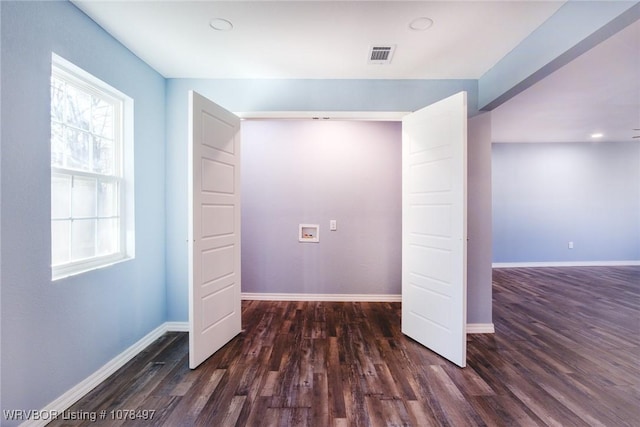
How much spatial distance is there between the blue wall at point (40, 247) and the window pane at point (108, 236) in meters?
0.18

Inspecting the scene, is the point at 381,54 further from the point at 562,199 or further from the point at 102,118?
the point at 562,199

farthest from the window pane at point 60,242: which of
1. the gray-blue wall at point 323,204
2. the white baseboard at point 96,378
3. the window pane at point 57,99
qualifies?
the gray-blue wall at point 323,204

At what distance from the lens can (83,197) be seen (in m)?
1.92

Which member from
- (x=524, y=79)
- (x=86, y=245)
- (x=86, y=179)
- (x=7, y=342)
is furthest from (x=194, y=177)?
(x=524, y=79)

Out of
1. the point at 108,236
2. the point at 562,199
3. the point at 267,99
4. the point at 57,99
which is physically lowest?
the point at 108,236

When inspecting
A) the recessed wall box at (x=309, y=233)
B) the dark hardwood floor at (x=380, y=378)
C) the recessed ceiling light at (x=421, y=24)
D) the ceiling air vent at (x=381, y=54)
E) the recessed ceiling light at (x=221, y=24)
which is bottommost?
the dark hardwood floor at (x=380, y=378)

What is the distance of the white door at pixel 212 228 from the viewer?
2.06 meters

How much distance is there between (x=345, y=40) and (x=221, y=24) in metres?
0.94

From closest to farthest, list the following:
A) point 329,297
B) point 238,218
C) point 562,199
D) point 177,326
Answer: point 238,218
point 177,326
point 329,297
point 562,199

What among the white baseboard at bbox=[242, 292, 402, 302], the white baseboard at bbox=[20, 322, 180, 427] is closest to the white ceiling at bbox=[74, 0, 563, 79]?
the white baseboard at bbox=[20, 322, 180, 427]

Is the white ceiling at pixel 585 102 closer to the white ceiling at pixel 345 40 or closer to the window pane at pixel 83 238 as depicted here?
the white ceiling at pixel 345 40

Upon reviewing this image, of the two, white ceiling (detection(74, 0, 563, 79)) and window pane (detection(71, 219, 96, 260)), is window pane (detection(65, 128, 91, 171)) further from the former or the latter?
white ceiling (detection(74, 0, 563, 79))

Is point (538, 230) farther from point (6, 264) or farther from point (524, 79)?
point (6, 264)

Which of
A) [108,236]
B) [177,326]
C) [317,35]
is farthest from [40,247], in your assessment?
[317,35]
